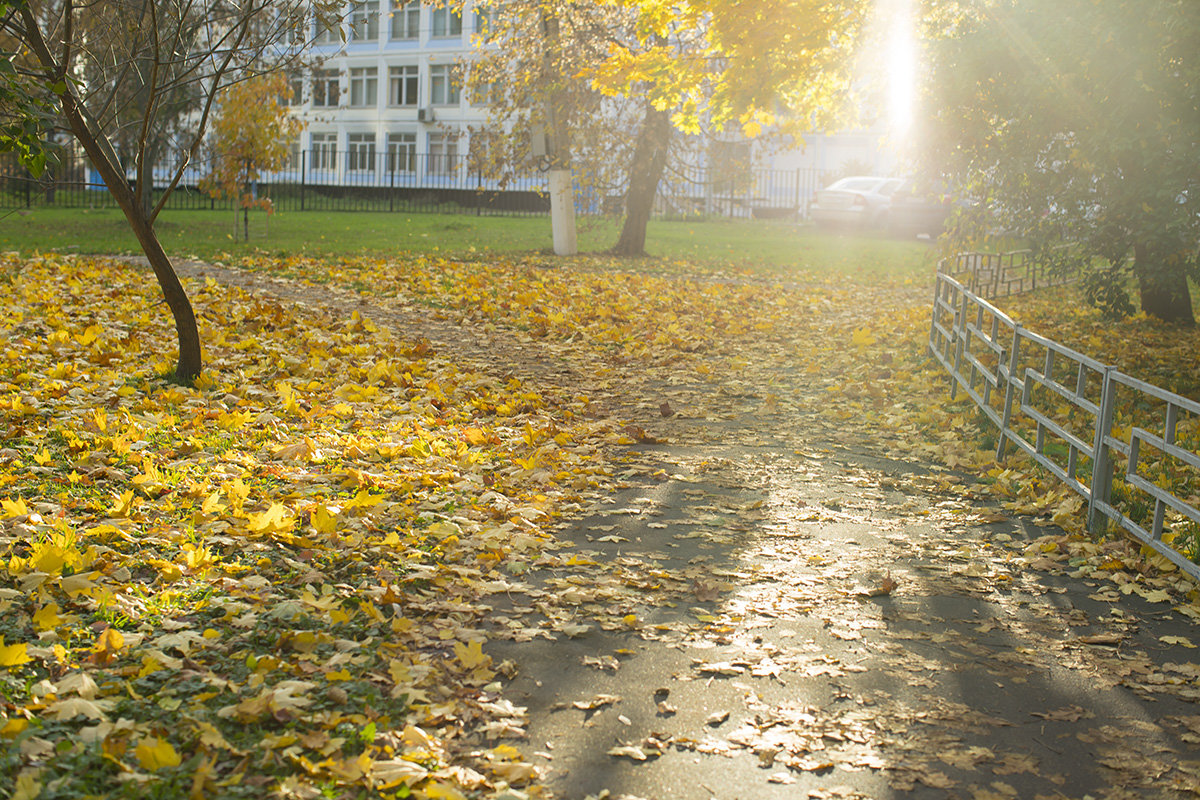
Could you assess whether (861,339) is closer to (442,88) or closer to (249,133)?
(249,133)

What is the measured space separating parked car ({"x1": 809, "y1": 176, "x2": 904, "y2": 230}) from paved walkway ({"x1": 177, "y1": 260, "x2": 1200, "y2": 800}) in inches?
1009

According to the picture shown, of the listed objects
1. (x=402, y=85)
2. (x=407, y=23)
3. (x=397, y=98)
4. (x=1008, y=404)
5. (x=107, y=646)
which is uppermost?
(x=407, y=23)

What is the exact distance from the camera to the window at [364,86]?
4678 cm

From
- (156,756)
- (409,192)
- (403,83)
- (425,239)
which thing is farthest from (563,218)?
(403,83)

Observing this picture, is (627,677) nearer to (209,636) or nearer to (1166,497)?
(209,636)

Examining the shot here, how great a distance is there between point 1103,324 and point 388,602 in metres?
11.7

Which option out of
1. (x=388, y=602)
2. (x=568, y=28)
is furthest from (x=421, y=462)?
(x=568, y=28)

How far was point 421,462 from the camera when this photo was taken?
6133mm

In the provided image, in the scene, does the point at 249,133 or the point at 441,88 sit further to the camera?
the point at 441,88

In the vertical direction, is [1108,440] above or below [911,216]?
below

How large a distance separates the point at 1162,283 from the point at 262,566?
10.3m

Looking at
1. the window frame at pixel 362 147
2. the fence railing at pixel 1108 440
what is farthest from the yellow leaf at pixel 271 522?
the window frame at pixel 362 147

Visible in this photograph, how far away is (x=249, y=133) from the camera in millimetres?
18359

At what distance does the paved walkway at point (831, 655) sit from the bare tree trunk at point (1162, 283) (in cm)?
618
